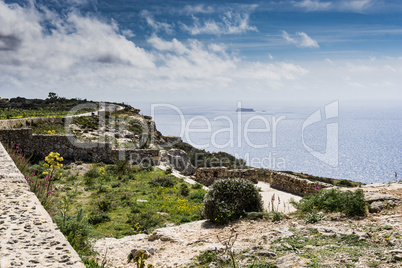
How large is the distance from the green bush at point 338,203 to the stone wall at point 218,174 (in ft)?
30.3

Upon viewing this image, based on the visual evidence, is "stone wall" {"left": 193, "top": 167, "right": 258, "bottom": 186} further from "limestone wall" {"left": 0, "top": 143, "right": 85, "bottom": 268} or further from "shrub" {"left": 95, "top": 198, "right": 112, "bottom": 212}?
"limestone wall" {"left": 0, "top": 143, "right": 85, "bottom": 268}

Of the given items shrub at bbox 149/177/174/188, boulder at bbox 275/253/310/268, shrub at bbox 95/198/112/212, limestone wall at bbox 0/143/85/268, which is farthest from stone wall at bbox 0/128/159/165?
boulder at bbox 275/253/310/268

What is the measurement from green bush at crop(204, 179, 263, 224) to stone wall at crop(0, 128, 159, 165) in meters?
10.3

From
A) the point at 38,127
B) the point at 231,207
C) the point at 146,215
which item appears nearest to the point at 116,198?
the point at 146,215

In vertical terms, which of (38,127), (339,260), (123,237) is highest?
(38,127)

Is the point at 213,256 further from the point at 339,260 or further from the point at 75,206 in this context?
the point at 75,206

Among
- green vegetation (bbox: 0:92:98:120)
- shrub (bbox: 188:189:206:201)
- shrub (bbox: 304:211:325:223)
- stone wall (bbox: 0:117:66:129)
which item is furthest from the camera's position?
green vegetation (bbox: 0:92:98:120)

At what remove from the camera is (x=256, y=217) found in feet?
28.7

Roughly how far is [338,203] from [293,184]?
25.7 ft

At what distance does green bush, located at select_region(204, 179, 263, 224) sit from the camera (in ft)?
29.2

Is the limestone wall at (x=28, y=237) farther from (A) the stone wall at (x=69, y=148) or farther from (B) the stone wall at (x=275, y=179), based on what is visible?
(A) the stone wall at (x=69, y=148)

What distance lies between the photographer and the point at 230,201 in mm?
9188

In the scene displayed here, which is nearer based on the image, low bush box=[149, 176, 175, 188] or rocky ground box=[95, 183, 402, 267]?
rocky ground box=[95, 183, 402, 267]

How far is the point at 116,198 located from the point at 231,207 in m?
5.67
